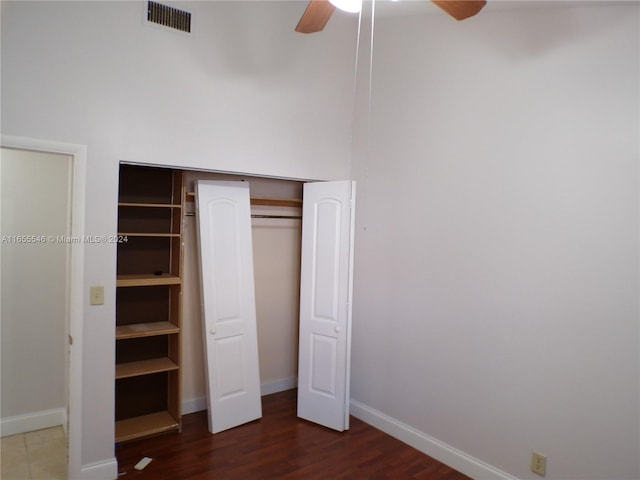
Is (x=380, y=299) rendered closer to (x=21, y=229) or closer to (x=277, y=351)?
(x=277, y=351)

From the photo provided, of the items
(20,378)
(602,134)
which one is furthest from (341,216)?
(20,378)

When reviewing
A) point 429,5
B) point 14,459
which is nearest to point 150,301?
point 14,459

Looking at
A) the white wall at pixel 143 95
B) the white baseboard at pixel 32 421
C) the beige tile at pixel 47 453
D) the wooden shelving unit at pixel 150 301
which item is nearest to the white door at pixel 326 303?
the white wall at pixel 143 95

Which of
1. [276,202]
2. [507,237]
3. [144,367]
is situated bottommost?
[144,367]

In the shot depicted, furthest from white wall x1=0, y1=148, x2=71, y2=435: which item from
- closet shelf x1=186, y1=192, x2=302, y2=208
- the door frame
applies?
closet shelf x1=186, y1=192, x2=302, y2=208

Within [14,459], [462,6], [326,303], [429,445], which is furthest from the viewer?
[326,303]

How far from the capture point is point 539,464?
100 inches

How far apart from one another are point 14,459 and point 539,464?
344 cm

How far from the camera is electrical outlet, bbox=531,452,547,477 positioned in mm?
2523

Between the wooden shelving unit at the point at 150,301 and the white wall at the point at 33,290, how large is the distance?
0.51 m

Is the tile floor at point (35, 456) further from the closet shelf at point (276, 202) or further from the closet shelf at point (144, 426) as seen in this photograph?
the closet shelf at point (276, 202)

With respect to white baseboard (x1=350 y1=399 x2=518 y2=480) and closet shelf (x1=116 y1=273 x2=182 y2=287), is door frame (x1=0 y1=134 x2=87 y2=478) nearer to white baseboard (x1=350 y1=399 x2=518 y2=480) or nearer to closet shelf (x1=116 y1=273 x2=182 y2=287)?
closet shelf (x1=116 y1=273 x2=182 y2=287)

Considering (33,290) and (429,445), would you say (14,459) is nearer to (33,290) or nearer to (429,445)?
(33,290)

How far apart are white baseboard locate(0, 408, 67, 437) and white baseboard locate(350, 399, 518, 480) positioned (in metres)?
2.44
